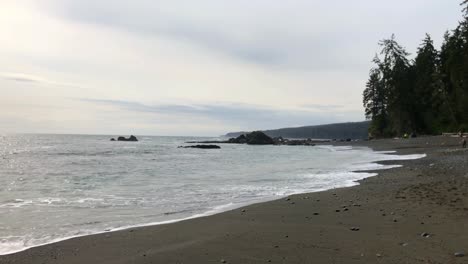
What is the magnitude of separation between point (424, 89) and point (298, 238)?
2816 inches

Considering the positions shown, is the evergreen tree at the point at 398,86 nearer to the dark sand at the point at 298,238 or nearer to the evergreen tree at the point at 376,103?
the evergreen tree at the point at 376,103

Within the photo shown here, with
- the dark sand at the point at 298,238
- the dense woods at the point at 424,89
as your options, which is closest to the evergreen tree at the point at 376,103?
the dense woods at the point at 424,89

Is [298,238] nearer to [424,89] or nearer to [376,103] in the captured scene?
[424,89]

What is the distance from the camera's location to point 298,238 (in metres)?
6.94

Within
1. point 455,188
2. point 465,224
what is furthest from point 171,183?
point 465,224

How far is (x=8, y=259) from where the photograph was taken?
614cm

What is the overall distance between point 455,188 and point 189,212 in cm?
810

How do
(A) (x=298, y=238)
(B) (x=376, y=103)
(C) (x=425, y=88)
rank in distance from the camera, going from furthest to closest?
(B) (x=376, y=103)
(C) (x=425, y=88)
(A) (x=298, y=238)

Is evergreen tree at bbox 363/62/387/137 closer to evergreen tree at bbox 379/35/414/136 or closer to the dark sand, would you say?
evergreen tree at bbox 379/35/414/136

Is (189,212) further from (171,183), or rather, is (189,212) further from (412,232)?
(171,183)

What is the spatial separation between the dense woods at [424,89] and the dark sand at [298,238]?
48949mm

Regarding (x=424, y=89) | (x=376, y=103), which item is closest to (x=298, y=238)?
(x=424, y=89)

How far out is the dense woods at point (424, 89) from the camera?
5631cm

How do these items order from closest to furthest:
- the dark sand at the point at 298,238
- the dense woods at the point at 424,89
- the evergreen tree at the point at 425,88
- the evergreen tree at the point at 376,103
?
the dark sand at the point at 298,238 → the dense woods at the point at 424,89 → the evergreen tree at the point at 425,88 → the evergreen tree at the point at 376,103
